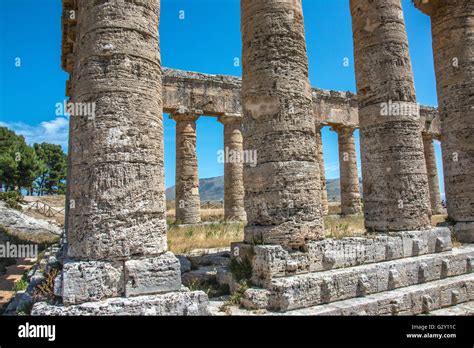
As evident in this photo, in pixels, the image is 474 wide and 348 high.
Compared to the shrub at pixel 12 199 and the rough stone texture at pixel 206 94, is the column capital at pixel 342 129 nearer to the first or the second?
the rough stone texture at pixel 206 94

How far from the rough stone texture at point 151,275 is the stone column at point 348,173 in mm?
17714

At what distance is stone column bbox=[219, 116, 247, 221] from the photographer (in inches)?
727

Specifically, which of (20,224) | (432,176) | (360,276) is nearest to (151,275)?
(360,276)

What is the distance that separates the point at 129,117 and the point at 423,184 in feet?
24.5

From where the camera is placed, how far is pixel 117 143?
5262 mm

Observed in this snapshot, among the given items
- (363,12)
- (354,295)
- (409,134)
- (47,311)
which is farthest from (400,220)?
(47,311)

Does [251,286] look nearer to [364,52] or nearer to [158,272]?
[158,272]

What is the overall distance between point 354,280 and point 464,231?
594 cm

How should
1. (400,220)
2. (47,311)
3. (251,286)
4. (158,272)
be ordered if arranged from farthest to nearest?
(400,220) < (251,286) < (158,272) < (47,311)

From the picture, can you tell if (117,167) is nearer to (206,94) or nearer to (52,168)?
(206,94)

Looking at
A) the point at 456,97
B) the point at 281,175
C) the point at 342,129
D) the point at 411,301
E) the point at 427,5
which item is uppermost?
the point at 427,5

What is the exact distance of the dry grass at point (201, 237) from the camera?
11.3m
